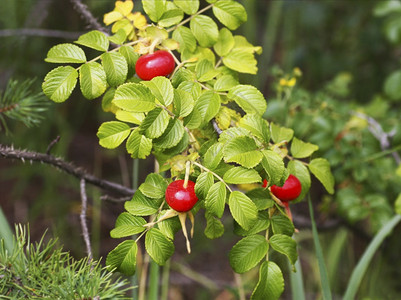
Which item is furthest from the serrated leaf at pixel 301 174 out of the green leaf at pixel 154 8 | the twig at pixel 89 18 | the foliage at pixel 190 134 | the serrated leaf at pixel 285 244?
the twig at pixel 89 18

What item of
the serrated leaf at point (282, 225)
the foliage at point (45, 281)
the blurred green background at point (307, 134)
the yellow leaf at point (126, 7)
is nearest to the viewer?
the foliage at point (45, 281)

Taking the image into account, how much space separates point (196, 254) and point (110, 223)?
1.38 ft

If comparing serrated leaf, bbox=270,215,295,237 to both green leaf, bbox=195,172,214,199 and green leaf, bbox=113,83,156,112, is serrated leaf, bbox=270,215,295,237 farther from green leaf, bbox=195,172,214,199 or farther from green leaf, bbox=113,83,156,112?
green leaf, bbox=113,83,156,112

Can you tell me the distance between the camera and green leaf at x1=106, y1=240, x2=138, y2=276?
0.64m

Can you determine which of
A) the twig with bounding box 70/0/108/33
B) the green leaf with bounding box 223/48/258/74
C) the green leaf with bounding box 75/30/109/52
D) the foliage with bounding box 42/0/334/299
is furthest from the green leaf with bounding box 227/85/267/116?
the twig with bounding box 70/0/108/33

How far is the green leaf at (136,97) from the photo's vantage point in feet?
1.96

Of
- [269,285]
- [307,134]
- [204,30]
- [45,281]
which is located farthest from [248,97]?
[307,134]

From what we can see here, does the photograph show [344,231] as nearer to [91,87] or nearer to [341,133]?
[341,133]

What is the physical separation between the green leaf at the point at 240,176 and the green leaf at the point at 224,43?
0.28m

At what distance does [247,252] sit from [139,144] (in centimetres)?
22

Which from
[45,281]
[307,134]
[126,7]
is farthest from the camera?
[307,134]

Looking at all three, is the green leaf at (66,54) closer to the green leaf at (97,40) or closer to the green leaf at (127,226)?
the green leaf at (97,40)

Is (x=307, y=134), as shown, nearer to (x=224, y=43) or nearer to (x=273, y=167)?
(x=224, y=43)

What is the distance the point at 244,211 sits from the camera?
60 centimetres
